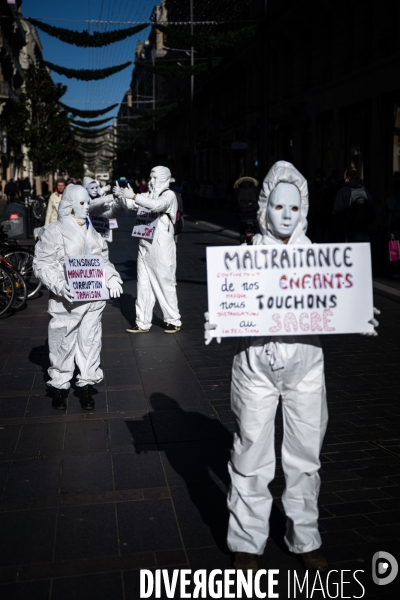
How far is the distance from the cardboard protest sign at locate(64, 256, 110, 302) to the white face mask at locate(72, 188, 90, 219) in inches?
13.5

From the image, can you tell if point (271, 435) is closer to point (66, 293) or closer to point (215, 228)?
point (66, 293)

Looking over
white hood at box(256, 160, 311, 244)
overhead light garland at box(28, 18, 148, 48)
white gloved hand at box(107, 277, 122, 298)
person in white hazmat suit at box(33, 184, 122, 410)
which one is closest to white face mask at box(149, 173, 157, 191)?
person in white hazmat suit at box(33, 184, 122, 410)

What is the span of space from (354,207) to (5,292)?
6170 millimetres

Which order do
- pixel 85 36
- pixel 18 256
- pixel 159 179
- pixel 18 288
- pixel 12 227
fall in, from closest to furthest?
pixel 159 179 < pixel 18 288 < pixel 18 256 < pixel 12 227 < pixel 85 36

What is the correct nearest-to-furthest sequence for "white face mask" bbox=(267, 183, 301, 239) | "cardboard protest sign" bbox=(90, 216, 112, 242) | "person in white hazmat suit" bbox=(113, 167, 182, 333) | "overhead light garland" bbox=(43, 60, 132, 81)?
1. "white face mask" bbox=(267, 183, 301, 239)
2. "cardboard protest sign" bbox=(90, 216, 112, 242)
3. "person in white hazmat suit" bbox=(113, 167, 182, 333)
4. "overhead light garland" bbox=(43, 60, 132, 81)

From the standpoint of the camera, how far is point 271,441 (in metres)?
3.57

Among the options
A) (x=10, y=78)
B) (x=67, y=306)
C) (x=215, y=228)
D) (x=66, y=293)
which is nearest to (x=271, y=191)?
(x=66, y=293)

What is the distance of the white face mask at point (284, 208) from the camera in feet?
11.8

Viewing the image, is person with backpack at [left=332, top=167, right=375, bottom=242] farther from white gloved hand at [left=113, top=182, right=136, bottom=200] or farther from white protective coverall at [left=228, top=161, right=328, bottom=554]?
white protective coverall at [left=228, top=161, right=328, bottom=554]

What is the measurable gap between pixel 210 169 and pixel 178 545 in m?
49.9

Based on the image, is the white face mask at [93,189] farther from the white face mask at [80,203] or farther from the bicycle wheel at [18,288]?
the bicycle wheel at [18,288]

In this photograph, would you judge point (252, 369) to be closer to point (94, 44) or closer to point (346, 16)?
point (94, 44)

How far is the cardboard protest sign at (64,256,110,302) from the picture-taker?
595 cm

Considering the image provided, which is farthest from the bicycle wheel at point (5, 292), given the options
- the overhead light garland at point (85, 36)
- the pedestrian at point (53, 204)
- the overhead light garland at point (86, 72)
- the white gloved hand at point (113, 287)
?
the overhead light garland at point (86, 72)
